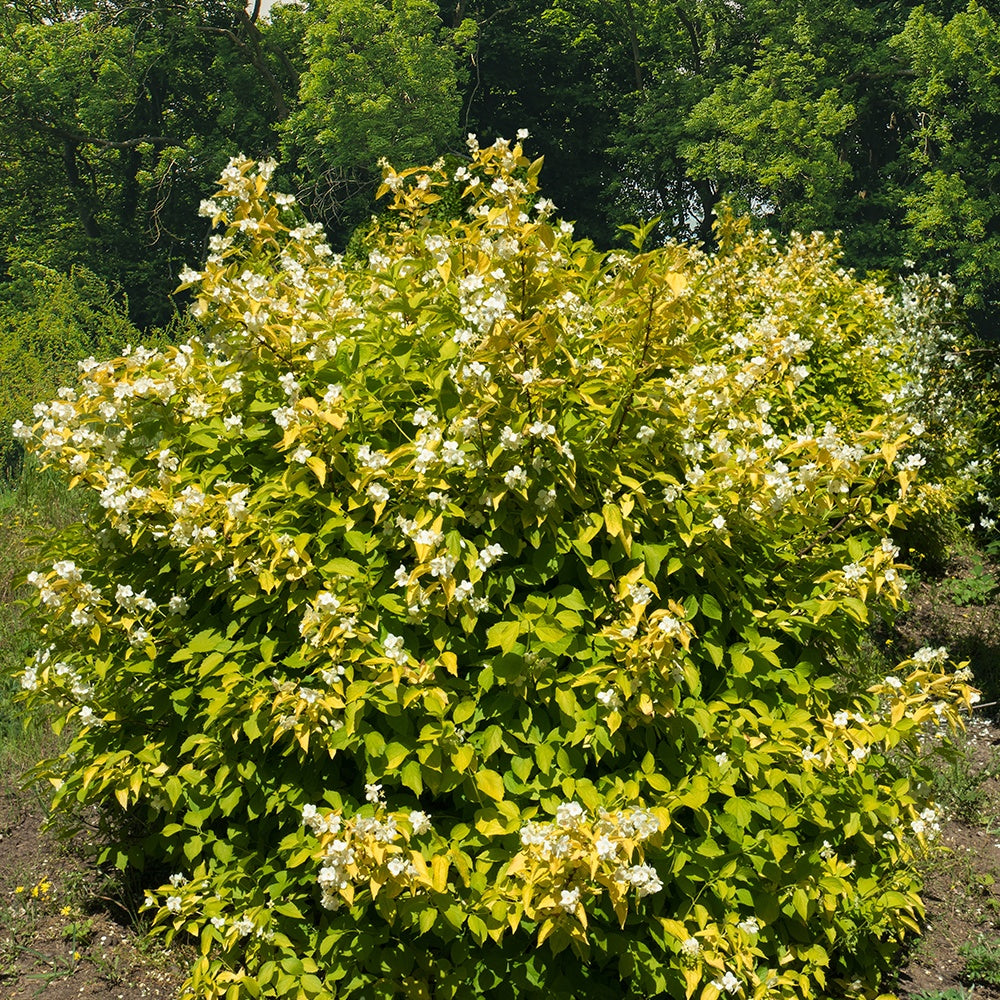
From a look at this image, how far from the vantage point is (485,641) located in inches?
117

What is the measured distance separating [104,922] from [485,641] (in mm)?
2031

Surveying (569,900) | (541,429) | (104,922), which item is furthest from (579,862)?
(104,922)

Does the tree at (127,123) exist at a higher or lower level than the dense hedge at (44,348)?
higher

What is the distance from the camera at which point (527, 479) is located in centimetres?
287

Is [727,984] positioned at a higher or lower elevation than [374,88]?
lower

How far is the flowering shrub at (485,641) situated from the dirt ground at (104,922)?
28 centimetres

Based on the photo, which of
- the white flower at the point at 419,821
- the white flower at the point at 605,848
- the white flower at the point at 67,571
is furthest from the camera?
the white flower at the point at 67,571

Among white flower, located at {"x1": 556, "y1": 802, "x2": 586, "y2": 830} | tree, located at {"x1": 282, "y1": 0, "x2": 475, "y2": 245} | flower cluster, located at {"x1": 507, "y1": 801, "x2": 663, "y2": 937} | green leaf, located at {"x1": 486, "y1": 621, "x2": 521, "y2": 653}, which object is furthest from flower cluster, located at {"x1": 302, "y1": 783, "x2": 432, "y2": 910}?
tree, located at {"x1": 282, "y1": 0, "x2": 475, "y2": 245}

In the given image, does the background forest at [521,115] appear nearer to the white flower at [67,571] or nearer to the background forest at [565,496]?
the background forest at [565,496]

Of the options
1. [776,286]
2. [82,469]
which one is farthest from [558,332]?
[776,286]

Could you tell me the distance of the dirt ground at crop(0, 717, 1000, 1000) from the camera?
3449 mm

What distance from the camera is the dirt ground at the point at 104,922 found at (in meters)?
3.45

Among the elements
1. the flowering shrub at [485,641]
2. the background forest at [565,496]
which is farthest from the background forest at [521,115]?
the flowering shrub at [485,641]

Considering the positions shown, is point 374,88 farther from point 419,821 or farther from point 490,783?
point 419,821
